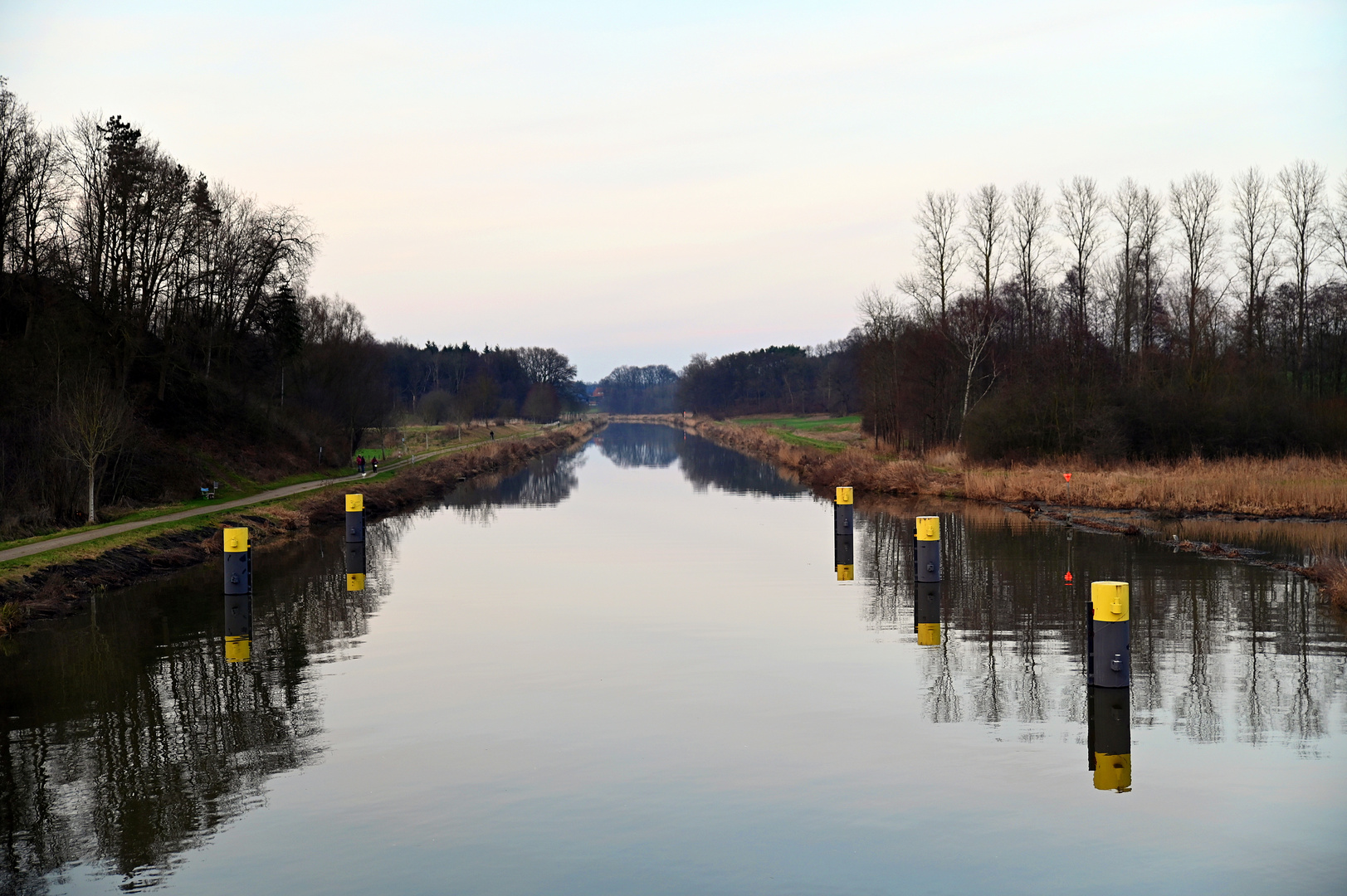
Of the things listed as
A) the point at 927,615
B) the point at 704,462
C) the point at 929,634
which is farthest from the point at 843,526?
the point at 704,462

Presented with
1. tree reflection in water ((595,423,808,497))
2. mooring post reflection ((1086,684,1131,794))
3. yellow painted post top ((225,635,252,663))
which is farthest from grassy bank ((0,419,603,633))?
mooring post reflection ((1086,684,1131,794))

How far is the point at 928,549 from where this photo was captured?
1862 cm

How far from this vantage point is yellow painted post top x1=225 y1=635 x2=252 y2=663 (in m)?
14.2

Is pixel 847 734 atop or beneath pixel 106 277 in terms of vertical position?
beneath

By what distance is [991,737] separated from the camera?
1042 cm

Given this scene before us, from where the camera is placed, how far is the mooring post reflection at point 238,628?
47.3 feet

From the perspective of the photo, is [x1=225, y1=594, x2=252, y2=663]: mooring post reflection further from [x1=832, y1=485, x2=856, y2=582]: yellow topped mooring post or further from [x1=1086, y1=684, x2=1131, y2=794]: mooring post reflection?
[x1=832, y1=485, x2=856, y2=582]: yellow topped mooring post

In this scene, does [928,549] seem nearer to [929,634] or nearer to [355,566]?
[929,634]

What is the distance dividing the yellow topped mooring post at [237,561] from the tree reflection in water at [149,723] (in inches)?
18.3

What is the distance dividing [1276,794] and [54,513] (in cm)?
2644

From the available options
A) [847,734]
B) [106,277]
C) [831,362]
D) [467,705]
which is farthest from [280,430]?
[831,362]

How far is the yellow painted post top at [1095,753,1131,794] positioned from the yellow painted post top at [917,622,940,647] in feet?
16.2

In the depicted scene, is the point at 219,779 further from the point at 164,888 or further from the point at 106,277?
the point at 106,277

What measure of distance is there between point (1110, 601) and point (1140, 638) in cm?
466
